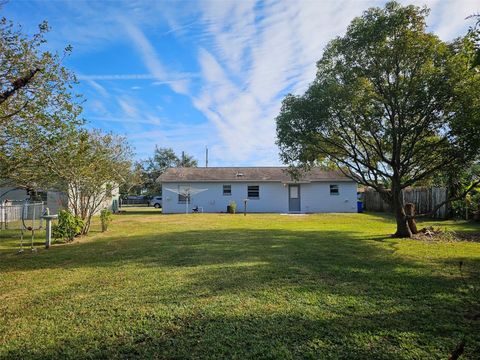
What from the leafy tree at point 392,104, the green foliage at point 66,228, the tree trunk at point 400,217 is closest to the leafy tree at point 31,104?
the green foliage at point 66,228

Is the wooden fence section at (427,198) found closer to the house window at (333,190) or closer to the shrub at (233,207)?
the house window at (333,190)

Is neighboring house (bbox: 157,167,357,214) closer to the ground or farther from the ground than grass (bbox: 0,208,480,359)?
farther from the ground

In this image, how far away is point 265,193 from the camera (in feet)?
97.7

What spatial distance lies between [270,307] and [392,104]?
878 centimetres

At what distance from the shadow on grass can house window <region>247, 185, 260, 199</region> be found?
68.1 ft

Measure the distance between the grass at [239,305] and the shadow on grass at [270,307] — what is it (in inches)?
0.8

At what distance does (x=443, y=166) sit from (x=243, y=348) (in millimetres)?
10802

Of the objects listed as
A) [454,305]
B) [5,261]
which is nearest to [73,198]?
[5,261]

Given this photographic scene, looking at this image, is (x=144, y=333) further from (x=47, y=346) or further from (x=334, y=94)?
(x=334, y=94)

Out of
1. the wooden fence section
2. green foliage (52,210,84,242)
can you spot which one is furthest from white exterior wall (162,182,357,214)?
green foliage (52,210,84,242)

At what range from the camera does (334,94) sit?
1085cm

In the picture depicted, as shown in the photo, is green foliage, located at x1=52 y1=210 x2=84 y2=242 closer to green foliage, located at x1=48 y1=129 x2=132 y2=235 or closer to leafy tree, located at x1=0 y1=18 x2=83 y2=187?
green foliage, located at x1=48 y1=129 x2=132 y2=235

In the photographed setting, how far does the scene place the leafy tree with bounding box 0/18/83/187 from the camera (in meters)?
6.80

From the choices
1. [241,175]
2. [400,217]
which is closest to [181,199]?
[241,175]
